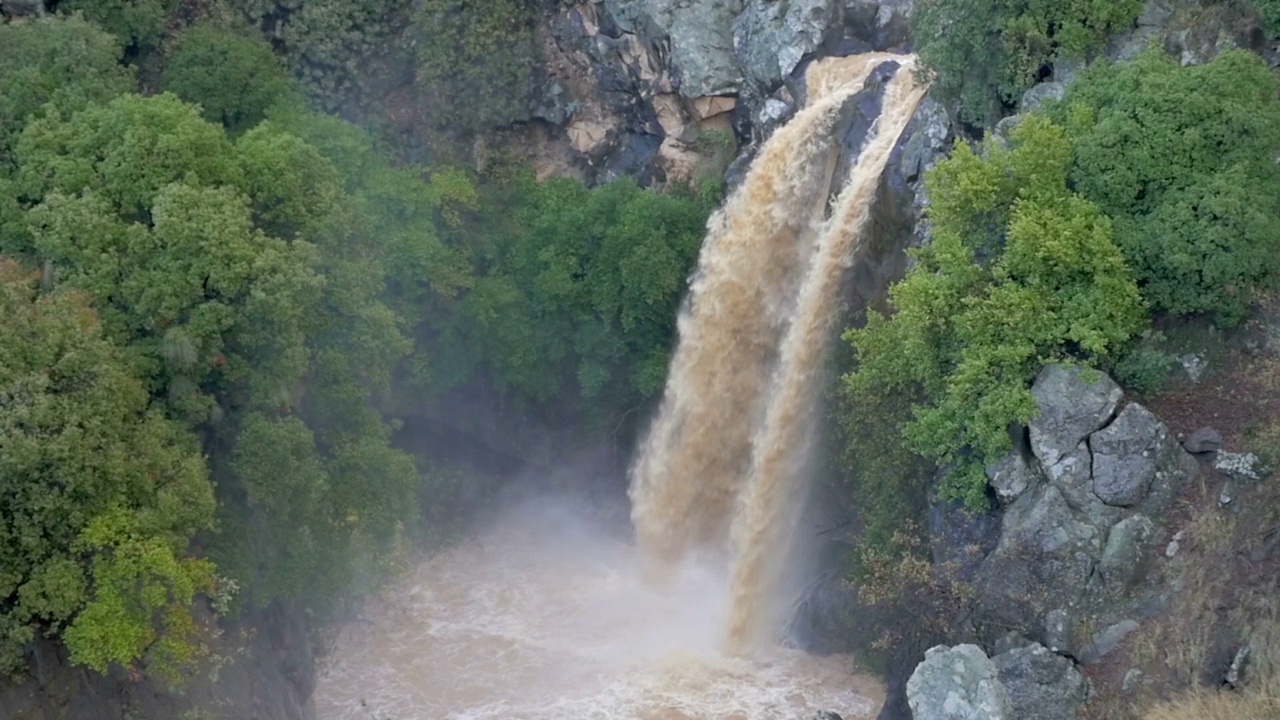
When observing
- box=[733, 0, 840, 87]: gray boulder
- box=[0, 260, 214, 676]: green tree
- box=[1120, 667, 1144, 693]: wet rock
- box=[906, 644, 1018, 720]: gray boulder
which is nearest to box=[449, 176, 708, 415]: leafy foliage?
box=[733, 0, 840, 87]: gray boulder

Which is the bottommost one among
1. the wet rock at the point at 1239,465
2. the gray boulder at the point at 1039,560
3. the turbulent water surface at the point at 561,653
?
the turbulent water surface at the point at 561,653

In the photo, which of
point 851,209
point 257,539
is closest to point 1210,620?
point 851,209

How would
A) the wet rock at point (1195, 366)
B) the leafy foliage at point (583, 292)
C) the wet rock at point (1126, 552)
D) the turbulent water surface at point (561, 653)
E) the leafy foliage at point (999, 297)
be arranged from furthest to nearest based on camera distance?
the leafy foliage at point (583, 292) → the turbulent water surface at point (561, 653) → the wet rock at point (1195, 366) → the leafy foliage at point (999, 297) → the wet rock at point (1126, 552)

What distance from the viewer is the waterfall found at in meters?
24.2

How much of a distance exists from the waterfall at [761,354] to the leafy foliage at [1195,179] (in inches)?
216

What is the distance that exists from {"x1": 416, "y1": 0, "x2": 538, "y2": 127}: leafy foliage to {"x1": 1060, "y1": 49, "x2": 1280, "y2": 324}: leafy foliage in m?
16.3

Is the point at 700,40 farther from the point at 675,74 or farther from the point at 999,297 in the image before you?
the point at 999,297

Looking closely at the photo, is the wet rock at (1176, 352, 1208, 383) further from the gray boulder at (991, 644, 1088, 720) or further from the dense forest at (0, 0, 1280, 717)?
the gray boulder at (991, 644, 1088, 720)

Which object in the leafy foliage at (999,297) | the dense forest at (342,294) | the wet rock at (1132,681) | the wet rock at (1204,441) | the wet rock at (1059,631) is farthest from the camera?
the leafy foliage at (999,297)

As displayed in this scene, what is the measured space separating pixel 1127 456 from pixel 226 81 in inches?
805

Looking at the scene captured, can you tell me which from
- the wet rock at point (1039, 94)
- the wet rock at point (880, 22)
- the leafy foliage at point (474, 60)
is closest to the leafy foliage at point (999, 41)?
the wet rock at point (1039, 94)

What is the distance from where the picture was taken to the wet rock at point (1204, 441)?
17.8m

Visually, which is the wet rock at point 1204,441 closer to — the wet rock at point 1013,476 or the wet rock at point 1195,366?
the wet rock at point 1195,366

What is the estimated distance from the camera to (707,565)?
27.7 metres
